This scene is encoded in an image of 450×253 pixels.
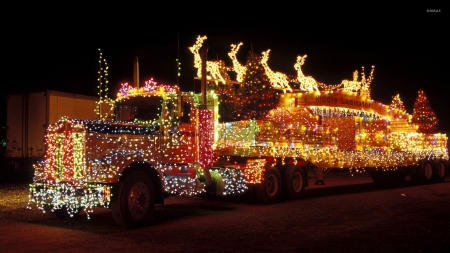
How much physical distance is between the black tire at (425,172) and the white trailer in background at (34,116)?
13.6 meters

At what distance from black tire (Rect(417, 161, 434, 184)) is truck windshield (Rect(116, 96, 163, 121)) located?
541 inches

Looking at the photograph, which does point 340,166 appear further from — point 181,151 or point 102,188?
point 102,188

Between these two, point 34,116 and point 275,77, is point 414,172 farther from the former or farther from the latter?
point 34,116

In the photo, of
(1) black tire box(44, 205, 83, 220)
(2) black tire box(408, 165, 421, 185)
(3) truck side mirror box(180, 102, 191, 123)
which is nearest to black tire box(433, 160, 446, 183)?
(2) black tire box(408, 165, 421, 185)

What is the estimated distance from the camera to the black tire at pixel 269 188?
45.2 ft

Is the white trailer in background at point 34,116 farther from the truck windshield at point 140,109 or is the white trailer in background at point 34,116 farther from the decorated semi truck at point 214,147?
the truck windshield at point 140,109

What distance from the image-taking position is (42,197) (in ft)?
33.7

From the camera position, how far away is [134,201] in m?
10.2

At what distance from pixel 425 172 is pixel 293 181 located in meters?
9.02

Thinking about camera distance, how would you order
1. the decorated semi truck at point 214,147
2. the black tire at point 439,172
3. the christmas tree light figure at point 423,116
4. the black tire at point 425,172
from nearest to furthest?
the decorated semi truck at point 214,147 < the black tire at point 425,172 < the black tire at point 439,172 < the christmas tree light figure at point 423,116

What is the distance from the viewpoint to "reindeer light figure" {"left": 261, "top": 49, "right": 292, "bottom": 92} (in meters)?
18.6

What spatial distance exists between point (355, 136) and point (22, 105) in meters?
13.8

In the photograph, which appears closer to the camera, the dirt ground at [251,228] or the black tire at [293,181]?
the dirt ground at [251,228]

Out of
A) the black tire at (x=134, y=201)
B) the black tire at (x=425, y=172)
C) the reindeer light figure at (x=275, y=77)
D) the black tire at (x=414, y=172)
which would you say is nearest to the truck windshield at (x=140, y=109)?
the black tire at (x=134, y=201)
